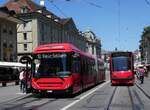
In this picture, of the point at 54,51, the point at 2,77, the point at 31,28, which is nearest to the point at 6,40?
the point at 31,28

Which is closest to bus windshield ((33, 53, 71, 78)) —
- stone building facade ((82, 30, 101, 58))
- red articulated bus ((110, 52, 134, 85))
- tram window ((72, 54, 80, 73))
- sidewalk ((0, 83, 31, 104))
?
tram window ((72, 54, 80, 73))

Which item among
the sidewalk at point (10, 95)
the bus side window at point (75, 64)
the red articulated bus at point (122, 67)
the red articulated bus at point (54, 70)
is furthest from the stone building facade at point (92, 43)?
the red articulated bus at point (54, 70)

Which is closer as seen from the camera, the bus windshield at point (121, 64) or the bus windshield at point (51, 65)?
the bus windshield at point (51, 65)

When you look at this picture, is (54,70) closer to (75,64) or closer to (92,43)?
(75,64)

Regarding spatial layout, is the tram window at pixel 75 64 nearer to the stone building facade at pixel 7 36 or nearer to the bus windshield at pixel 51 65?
the bus windshield at pixel 51 65

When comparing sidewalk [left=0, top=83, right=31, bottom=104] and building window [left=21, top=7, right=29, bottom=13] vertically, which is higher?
building window [left=21, top=7, right=29, bottom=13]

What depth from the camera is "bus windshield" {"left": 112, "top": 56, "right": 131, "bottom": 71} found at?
40.2m

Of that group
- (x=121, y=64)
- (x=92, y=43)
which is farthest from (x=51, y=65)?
(x=92, y=43)

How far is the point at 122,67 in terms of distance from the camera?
40.2 meters

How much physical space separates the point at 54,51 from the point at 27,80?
4858 millimetres

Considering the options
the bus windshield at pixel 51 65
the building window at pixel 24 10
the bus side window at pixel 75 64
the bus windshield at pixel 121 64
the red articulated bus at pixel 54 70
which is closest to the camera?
the red articulated bus at pixel 54 70

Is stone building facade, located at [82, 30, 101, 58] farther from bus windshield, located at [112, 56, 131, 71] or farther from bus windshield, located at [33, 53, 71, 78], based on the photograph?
bus windshield, located at [33, 53, 71, 78]

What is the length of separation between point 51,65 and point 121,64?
54.7 ft

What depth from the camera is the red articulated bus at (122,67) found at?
40.0 metres
